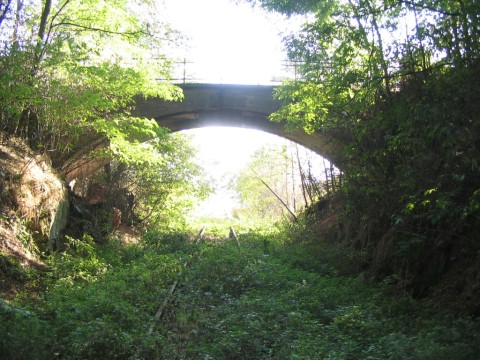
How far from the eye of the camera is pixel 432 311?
6359 mm

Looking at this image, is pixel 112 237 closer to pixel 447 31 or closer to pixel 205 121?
pixel 205 121

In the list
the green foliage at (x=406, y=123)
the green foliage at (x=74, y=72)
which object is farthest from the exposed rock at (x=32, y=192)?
the green foliage at (x=406, y=123)

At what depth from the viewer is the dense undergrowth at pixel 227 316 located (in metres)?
5.18

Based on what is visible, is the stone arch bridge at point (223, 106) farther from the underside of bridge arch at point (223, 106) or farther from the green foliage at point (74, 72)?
the green foliage at point (74, 72)

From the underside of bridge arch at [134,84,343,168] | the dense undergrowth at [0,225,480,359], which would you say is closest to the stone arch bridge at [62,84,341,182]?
the underside of bridge arch at [134,84,343,168]

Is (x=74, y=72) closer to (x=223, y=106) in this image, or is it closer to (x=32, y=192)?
(x=32, y=192)

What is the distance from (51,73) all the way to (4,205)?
11.2 feet

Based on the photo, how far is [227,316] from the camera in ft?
22.5

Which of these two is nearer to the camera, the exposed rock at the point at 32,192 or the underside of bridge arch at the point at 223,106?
the exposed rock at the point at 32,192

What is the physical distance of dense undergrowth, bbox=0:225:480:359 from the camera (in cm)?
518

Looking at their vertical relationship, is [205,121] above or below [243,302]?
above

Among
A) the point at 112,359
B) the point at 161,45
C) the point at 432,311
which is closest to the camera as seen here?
the point at 112,359

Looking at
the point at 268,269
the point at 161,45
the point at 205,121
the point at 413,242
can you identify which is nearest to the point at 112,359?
the point at 413,242

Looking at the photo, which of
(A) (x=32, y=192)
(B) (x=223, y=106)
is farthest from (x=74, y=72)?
(B) (x=223, y=106)
